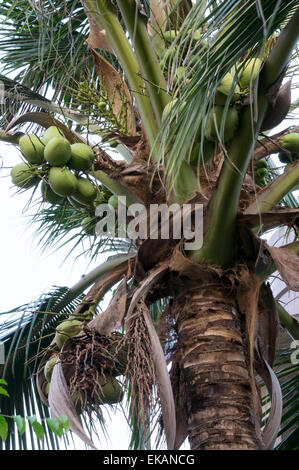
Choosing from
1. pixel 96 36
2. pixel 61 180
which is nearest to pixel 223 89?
pixel 61 180

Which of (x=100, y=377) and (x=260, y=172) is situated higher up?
(x=260, y=172)

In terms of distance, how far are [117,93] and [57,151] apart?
71 cm

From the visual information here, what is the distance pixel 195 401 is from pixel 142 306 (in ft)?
1.31

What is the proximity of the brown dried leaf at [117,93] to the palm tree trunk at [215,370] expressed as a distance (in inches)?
34.8

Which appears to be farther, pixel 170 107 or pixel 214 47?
pixel 170 107

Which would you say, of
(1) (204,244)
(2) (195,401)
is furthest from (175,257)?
(2) (195,401)

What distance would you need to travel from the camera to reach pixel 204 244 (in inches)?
102

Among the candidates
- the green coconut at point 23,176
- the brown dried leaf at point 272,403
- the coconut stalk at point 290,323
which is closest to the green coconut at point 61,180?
the green coconut at point 23,176

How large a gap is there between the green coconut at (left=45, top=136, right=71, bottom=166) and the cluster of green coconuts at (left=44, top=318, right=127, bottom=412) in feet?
2.20

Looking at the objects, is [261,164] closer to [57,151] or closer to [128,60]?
[128,60]

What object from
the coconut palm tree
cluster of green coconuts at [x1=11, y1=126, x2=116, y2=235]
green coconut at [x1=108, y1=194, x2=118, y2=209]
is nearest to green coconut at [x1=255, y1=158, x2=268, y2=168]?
the coconut palm tree

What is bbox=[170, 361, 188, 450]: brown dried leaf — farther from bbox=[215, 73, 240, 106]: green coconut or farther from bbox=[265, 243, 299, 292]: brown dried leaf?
bbox=[215, 73, 240, 106]: green coconut

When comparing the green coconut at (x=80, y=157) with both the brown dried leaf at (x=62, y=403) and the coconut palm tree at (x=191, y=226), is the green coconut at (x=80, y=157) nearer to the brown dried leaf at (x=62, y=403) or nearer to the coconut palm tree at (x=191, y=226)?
the coconut palm tree at (x=191, y=226)

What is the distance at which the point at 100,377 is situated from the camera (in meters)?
2.57
